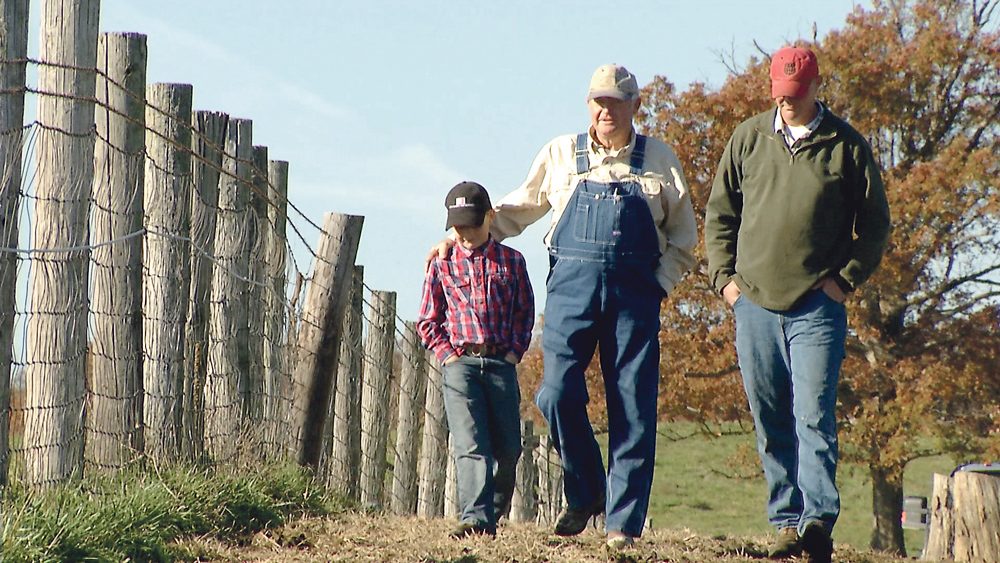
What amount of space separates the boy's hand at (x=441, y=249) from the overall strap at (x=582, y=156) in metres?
0.72

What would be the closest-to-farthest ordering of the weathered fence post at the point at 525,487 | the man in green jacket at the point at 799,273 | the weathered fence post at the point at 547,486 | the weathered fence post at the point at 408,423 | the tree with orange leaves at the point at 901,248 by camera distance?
the man in green jacket at the point at 799,273
the weathered fence post at the point at 408,423
the weathered fence post at the point at 525,487
the weathered fence post at the point at 547,486
the tree with orange leaves at the point at 901,248

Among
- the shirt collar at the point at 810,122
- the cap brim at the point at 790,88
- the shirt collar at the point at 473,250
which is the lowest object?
the shirt collar at the point at 473,250

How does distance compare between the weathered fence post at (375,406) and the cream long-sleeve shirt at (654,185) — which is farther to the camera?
the weathered fence post at (375,406)

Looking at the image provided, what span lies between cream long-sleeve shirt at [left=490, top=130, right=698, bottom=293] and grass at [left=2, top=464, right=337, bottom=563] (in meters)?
1.88

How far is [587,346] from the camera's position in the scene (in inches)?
194

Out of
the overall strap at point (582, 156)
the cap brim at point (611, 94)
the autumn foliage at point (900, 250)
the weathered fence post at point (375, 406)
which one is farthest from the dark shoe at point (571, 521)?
the autumn foliage at point (900, 250)

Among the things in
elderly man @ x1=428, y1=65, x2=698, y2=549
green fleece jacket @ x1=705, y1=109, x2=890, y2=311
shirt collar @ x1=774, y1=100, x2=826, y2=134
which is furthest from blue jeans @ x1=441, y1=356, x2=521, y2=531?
shirt collar @ x1=774, y1=100, x2=826, y2=134

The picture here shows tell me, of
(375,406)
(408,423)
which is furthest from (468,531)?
(408,423)

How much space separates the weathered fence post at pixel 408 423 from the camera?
8.82 meters

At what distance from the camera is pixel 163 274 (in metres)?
5.37

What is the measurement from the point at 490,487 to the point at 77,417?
70.6 inches

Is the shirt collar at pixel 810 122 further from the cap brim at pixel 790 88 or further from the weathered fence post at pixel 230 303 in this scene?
the weathered fence post at pixel 230 303

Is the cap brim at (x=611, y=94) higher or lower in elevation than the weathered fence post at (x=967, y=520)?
higher

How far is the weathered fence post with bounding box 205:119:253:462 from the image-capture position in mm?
5914
